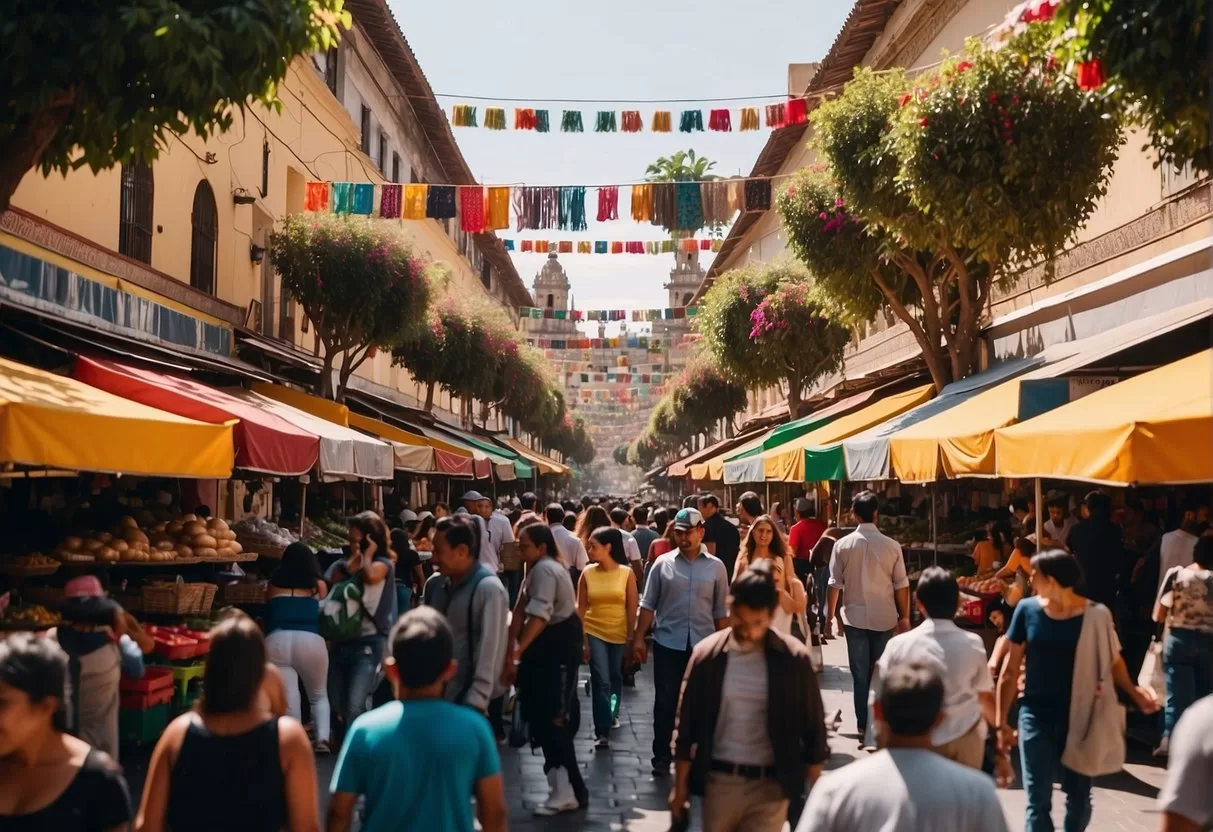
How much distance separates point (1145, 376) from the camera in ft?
31.2

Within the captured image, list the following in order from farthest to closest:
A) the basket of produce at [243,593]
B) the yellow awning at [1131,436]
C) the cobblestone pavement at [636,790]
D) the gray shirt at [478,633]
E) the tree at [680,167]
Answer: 1. the tree at [680,167]
2. the basket of produce at [243,593]
3. the cobblestone pavement at [636,790]
4. the yellow awning at [1131,436]
5. the gray shirt at [478,633]

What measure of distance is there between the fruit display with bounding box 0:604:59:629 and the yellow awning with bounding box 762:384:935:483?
938cm

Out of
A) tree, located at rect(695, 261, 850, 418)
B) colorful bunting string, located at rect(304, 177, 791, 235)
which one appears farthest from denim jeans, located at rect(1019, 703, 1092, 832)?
tree, located at rect(695, 261, 850, 418)

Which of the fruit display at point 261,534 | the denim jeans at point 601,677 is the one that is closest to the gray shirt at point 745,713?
the denim jeans at point 601,677

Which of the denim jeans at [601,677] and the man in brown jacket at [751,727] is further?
the denim jeans at [601,677]

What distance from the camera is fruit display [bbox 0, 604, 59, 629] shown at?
9.10 m

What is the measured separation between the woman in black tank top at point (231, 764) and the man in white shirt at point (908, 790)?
150cm

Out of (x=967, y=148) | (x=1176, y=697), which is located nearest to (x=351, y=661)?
(x=1176, y=697)

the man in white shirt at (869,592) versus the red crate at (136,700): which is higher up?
the man in white shirt at (869,592)

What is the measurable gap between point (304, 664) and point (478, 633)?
2.60m

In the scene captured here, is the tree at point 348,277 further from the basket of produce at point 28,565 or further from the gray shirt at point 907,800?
the gray shirt at point 907,800

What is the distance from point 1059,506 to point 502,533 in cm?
631

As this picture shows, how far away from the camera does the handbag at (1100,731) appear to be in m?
6.09

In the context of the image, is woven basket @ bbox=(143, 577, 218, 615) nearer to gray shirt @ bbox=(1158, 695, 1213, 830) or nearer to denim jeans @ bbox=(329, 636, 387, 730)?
denim jeans @ bbox=(329, 636, 387, 730)
